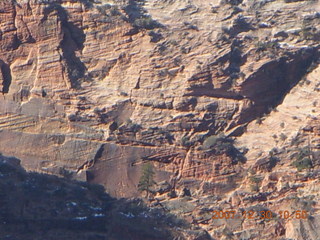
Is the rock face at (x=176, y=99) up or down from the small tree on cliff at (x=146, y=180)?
up

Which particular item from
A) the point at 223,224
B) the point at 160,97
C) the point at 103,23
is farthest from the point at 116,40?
the point at 223,224

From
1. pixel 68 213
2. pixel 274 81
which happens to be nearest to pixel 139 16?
pixel 274 81

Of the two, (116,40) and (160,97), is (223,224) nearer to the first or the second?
(160,97)

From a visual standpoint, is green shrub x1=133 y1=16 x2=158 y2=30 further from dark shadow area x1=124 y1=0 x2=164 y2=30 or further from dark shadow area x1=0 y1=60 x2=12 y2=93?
dark shadow area x1=0 y1=60 x2=12 y2=93

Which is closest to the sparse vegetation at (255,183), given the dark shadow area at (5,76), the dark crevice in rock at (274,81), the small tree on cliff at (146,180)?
the dark crevice in rock at (274,81)
